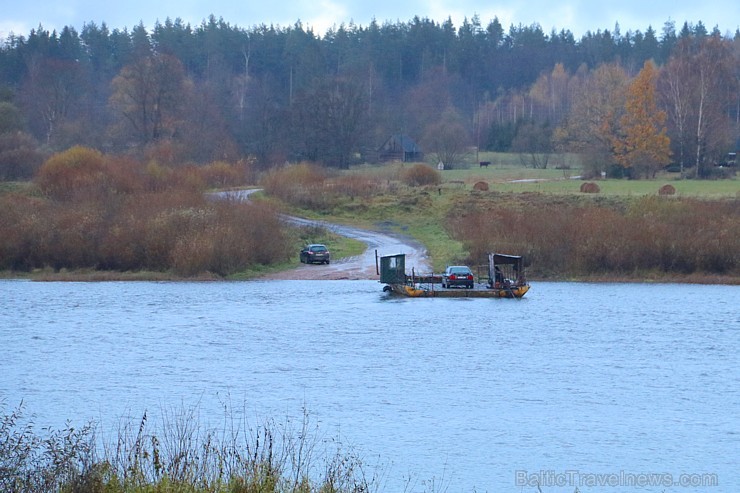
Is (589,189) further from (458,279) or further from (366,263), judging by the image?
(458,279)

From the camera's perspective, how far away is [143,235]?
6431 cm

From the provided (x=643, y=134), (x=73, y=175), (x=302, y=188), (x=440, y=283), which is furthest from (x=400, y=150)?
(x=440, y=283)

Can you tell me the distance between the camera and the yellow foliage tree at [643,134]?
102 metres

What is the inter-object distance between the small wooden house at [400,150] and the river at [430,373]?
79006 millimetres

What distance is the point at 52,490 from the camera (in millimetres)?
16281

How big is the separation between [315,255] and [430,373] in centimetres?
3014

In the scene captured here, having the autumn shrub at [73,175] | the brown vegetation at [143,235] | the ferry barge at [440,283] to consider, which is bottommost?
→ the ferry barge at [440,283]

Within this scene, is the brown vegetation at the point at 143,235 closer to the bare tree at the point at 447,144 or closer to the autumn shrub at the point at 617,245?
the autumn shrub at the point at 617,245

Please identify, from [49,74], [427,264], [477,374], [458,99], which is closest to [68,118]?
[49,74]

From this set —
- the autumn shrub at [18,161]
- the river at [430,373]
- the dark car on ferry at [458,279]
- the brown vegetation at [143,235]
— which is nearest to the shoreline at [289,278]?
the brown vegetation at [143,235]

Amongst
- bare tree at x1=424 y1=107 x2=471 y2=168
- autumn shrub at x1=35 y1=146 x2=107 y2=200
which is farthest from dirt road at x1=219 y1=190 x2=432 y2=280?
bare tree at x1=424 y1=107 x2=471 y2=168

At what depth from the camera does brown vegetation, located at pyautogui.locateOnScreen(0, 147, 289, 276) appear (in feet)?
206

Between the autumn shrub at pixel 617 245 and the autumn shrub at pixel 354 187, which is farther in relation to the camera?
the autumn shrub at pixel 354 187

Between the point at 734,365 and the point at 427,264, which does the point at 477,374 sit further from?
the point at 427,264
